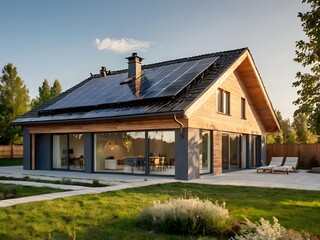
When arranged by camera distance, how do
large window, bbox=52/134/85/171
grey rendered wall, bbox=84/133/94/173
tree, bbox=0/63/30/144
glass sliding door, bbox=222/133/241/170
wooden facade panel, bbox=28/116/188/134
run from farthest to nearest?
1. tree, bbox=0/63/30/144
2. glass sliding door, bbox=222/133/241/170
3. large window, bbox=52/134/85/171
4. grey rendered wall, bbox=84/133/94/173
5. wooden facade panel, bbox=28/116/188/134

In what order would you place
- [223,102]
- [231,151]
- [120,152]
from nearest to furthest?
[120,152] → [223,102] → [231,151]

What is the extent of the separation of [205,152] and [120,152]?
→ 4141 millimetres

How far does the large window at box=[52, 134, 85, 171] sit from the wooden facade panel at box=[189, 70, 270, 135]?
21.9 feet

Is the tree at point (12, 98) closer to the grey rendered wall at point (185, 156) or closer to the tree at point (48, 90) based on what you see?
the tree at point (48, 90)

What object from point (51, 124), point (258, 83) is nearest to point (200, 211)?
point (51, 124)

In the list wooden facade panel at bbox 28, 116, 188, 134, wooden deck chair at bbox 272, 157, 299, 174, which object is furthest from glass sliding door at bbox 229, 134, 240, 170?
wooden facade panel at bbox 28, 116, 188, 134

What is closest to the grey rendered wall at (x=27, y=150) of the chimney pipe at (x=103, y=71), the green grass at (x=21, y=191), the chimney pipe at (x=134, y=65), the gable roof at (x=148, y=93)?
the gable roof at (x=148, y=93)

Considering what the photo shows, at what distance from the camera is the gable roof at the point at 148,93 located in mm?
14945

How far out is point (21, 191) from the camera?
10648mm

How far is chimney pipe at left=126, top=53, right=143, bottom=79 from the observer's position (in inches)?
787

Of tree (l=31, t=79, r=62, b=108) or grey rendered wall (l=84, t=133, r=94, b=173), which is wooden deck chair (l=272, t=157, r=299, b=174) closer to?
grey rendered wall (l=84, t=133, r=94, b=173)

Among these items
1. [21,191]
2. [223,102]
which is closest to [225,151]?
[223,102]

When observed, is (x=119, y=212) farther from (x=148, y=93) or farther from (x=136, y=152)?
(x=148, y=93)

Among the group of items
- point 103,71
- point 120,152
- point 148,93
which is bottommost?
point 120,152
